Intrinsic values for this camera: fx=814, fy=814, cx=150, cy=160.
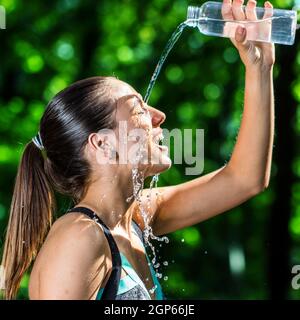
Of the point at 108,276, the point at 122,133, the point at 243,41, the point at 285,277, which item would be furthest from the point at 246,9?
the point at 285,277

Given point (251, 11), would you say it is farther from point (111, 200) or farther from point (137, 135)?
point (111, 200)

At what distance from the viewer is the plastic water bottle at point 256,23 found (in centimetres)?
269

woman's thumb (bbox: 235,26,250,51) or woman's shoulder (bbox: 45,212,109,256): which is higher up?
woman's thumb (bbox: 235,26,250,51)

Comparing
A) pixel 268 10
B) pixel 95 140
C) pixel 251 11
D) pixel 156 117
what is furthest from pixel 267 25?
pixel 95 140

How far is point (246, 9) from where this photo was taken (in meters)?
2.62

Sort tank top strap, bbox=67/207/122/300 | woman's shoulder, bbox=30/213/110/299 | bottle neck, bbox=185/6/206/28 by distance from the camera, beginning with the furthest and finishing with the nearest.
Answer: bottle neck, bbox=185/6/206/28 < tank top strap, bbox=67/207/122/300 < woman's shoulder, bbox=30/213/110/299

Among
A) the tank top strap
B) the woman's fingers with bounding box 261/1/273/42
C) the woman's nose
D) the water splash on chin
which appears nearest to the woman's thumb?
the woman's fingers with bounding box 261/1/273/42

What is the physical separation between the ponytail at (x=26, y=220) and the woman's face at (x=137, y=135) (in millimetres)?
279

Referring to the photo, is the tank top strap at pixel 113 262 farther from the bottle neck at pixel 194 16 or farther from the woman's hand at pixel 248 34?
the bottle neck at pixel 194 16

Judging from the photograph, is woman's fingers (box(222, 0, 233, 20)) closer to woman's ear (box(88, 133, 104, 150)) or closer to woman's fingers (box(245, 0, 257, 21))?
woman's fingers (box(245, 0, 257, 21))

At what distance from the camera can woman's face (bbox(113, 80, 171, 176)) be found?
8.55ft

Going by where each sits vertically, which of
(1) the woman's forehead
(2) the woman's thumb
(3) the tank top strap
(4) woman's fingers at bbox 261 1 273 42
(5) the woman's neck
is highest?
(4) woman's fingers at bbox 261 1 273 42

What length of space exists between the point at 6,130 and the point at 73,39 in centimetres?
130

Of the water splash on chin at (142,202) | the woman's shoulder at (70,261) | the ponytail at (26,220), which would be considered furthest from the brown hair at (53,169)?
the woman's shoulder at (70,261)
